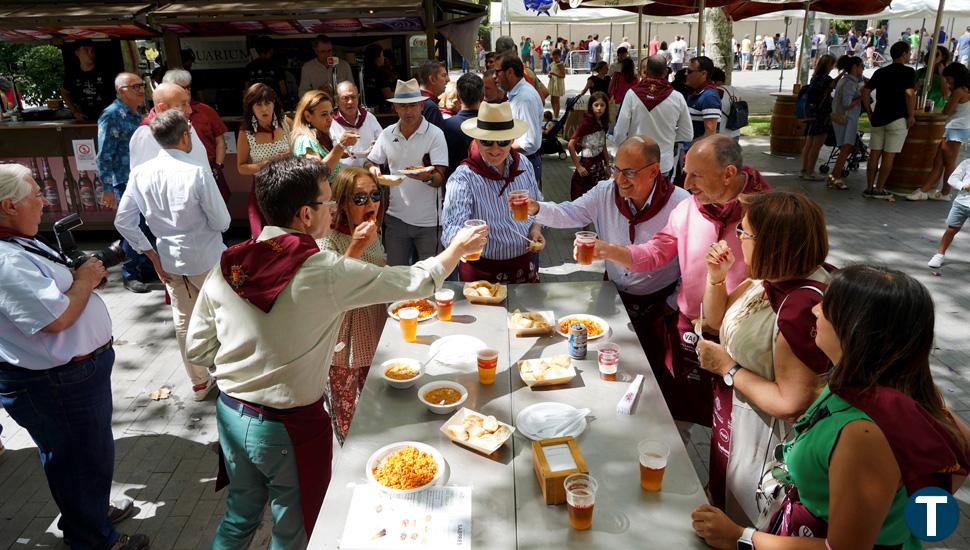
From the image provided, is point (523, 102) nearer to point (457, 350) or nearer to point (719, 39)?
point (457, 350)

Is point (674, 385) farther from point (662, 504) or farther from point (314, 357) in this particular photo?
point (314, 357)

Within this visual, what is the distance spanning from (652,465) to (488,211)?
95.5 inches

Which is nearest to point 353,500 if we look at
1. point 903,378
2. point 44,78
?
point 903,378

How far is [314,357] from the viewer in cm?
266

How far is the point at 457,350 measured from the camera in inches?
128

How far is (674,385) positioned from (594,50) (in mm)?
29820

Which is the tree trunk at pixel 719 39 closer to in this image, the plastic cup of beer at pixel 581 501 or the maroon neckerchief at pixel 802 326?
the maroon neckerchief at pixel 802 326

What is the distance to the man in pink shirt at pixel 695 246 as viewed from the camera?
10.8 feet

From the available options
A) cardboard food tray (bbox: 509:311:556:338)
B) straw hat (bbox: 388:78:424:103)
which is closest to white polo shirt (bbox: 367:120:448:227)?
straw hat (bbox: 388:78:424:103)

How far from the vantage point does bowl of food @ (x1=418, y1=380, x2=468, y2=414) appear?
2768 millimetres

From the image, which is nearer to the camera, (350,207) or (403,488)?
(403,488)

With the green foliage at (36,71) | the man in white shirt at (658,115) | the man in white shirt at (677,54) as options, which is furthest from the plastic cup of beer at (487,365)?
the man in white shirt at (677,54)

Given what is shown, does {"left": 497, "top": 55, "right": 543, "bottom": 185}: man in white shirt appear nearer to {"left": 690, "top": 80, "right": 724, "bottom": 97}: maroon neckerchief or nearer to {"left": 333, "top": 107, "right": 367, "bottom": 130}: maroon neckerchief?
{"left": 333, "top": 107, "right": 367, "bottom": 130}: maroon neckerchief

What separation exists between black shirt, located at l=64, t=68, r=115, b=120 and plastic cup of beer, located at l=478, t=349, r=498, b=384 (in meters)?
7.97
